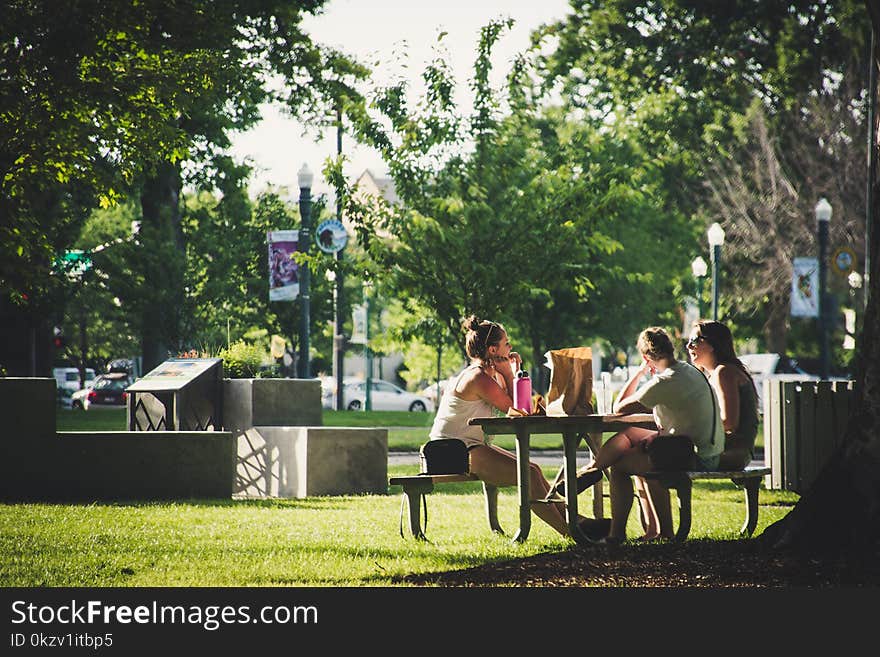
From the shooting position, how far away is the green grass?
A: 8242mm

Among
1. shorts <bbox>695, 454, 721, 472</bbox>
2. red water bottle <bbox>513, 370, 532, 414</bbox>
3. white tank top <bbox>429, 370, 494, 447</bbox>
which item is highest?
red water bottle <bbox>513, 370, 532, 414</bbox>

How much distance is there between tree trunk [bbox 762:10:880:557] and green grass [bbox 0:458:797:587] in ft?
6.58

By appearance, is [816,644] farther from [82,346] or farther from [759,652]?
[82,346]

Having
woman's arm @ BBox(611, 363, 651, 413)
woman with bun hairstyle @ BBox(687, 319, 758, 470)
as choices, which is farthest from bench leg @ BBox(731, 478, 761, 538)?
woman's arm @ BBox(611, 363, 651, 413)

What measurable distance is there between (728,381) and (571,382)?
1658 mm

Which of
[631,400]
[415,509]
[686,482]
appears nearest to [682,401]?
[631,400]

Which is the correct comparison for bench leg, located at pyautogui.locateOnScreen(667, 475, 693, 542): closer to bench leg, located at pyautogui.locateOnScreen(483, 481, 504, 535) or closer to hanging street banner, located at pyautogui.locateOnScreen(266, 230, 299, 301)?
bench leg, located at pyautogui.locateOnScreen(483, 481, 504, 535)

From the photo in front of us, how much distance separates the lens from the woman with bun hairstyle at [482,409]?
10047mm

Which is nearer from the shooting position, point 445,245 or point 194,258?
point 445,245

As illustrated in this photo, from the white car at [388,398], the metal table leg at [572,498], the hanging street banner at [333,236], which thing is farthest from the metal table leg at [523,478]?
the white car at [388,398]

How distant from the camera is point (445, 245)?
69.8 feet

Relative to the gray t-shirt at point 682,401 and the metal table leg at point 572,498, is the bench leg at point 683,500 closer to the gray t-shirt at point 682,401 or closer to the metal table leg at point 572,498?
the gray t-shirt at point 682,401

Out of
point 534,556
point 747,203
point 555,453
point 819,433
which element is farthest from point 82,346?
point 534,556

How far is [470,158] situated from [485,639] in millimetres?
16216
